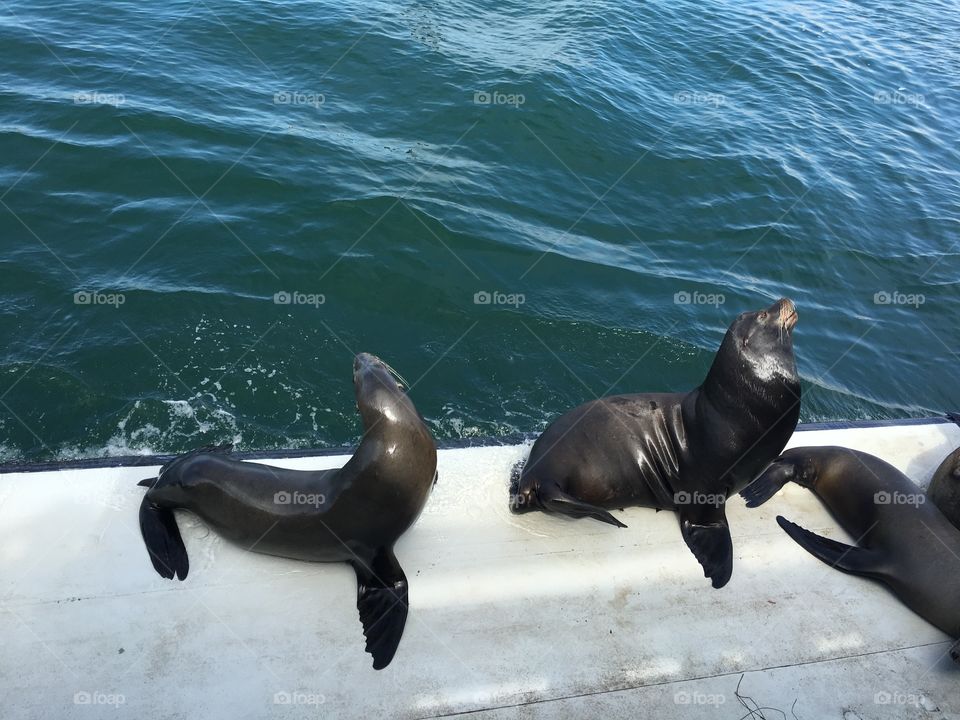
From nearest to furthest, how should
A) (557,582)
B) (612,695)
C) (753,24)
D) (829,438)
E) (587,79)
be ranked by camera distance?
(612,695) < (557,582) < (829,438) < (587,79) < (753,24)

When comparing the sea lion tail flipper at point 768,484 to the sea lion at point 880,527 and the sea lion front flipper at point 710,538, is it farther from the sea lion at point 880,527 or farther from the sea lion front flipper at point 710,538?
the sea lion front flipper at point 710,538

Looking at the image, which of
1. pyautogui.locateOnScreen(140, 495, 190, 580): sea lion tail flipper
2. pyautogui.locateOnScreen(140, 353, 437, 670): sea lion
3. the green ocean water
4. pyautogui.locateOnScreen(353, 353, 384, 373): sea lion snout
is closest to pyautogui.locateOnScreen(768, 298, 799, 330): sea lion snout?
pyautogui.locateOnScreen(140, 353, 437, 670): sea lion

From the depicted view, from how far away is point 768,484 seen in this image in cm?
573

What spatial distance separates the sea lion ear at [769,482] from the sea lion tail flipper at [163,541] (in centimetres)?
388

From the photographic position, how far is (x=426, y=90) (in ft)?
43.6

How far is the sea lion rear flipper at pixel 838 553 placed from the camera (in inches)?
201

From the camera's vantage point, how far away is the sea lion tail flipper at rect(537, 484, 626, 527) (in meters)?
4.93

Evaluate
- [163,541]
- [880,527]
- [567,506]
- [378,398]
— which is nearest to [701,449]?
[567,506]

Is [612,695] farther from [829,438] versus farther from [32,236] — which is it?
[32,236]

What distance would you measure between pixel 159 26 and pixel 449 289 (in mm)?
9487

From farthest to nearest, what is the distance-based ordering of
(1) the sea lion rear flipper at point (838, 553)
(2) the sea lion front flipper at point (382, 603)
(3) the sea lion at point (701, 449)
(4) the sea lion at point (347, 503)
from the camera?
(3) the sea lion at point (701, 449)
(1) the sea lion rear flipper at point (838, 553)
(4) the sea lion at point (347, 503)
(2) the sea lion front flipper at point (382, 603)

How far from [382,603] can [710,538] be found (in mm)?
2264

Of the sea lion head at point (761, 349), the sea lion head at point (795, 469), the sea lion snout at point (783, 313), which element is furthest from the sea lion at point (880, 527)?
the sea lion snout at point (783, 313)

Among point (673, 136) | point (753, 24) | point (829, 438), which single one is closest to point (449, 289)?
point (829, 438)
